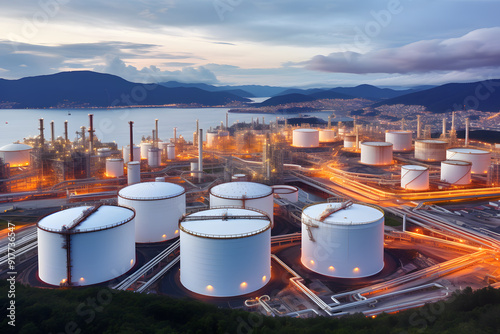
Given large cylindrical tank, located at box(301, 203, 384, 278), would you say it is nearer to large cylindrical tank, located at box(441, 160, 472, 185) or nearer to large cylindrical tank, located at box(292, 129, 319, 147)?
large cylindrical tank, located at box(441, 160, 472, 185)

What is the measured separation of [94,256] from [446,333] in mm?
17436

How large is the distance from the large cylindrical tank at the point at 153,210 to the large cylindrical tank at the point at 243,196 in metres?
3.22

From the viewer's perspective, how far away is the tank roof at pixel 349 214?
21.9 metres

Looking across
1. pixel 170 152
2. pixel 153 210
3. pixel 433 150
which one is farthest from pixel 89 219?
pixel 433 150

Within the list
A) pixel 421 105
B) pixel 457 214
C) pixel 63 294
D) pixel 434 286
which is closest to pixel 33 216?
pixel 63 294

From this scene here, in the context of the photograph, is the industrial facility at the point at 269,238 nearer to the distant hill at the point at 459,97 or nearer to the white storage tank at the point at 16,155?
the white storage tank at the point at 16,155

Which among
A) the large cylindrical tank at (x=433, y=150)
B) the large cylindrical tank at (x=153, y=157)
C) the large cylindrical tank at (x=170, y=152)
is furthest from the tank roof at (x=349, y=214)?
the large cylindrical tank at (x=170, y=152)

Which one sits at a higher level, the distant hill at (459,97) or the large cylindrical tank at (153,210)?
the distant hill at (459,97)

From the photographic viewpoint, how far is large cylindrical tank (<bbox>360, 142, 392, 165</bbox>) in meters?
53.6

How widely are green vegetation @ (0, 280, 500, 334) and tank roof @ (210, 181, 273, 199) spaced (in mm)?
13409

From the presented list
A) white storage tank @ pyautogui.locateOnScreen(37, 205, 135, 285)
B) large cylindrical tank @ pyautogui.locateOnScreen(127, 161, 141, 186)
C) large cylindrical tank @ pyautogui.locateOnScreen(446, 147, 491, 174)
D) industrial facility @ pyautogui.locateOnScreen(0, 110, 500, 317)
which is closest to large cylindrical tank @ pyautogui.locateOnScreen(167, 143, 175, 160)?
industrial facility @ pyautogui.locateOnScreen(0, 110, 500, 317)

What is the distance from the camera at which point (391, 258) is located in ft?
80.7

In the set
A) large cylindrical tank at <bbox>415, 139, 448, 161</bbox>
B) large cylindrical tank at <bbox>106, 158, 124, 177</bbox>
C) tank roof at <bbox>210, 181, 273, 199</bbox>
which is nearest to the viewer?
tank roof at <bbox>210, 181, 273, 199</bbox>

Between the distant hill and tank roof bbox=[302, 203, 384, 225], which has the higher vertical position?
the distant hill
